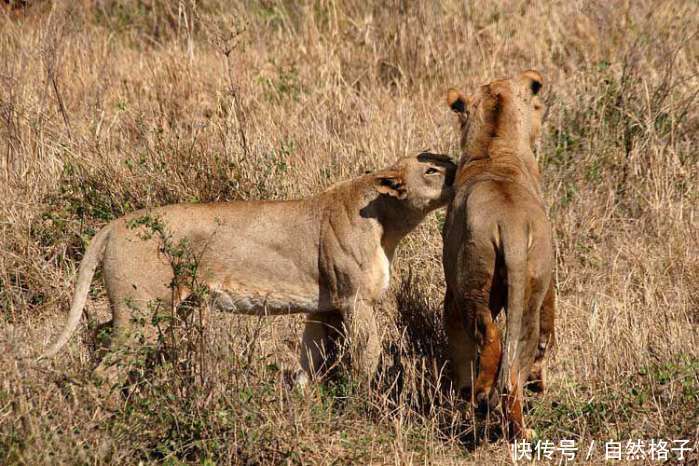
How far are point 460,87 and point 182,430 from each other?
5540 mm

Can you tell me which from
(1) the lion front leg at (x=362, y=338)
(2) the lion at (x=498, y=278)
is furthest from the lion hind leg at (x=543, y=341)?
(1) the lion front leg at (x=362, y=338)

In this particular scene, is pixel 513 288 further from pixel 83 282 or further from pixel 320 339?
pixel 83 282

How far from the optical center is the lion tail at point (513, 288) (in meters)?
4.85

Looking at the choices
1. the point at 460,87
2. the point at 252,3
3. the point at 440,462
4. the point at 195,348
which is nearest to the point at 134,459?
the point at 195,348

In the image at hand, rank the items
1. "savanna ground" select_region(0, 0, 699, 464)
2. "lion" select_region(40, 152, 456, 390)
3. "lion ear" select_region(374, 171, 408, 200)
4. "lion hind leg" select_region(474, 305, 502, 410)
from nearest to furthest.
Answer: "lion hind leg" select_region(474, 305, 502, 410) < "savanna ground" select_region(0, 0, 699, 464) < "lion" select_region(40, 152, 456, 390) < "lion ear" select_region(374, 171, 408, 200)

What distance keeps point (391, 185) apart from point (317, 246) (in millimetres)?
589

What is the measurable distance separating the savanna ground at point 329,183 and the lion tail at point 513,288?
30.5 inches

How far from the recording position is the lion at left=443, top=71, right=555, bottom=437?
16.1ft

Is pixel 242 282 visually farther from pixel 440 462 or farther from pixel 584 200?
pixel 584 200

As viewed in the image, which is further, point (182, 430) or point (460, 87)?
point (460, 87)

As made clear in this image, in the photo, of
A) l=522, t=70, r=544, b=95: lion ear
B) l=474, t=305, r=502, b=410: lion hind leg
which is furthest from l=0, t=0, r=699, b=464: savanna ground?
l=522, t=70, r=544, b=95: lion ear

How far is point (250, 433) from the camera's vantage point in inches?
201

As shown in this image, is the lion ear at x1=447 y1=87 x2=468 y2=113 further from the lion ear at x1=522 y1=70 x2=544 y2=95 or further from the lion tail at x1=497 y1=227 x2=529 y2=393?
the lion tail at x1=497 y1=227 x2=529 y2=393

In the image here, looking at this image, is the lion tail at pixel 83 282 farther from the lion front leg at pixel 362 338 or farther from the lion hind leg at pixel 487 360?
the lion hind leg at pixel 487 360
